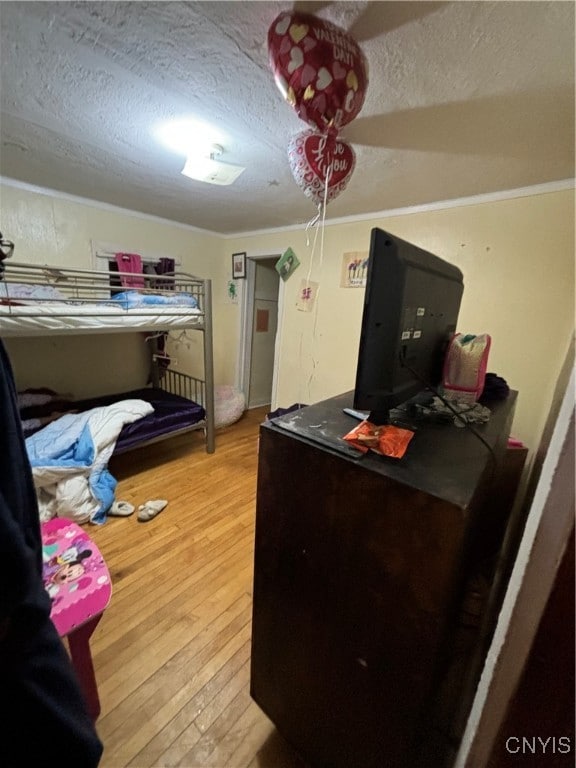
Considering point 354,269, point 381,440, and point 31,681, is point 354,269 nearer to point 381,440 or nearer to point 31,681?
point 381,440

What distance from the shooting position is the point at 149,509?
1.82 metres

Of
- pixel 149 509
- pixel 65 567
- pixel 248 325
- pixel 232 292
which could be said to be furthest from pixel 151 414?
pixel 232 292

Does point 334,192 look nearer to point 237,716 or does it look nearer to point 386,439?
point 386,439

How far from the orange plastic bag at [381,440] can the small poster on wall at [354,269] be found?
6.71 ft

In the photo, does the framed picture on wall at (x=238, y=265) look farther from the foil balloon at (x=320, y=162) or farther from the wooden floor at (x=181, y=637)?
the wooden floor at (x=181, y=637)

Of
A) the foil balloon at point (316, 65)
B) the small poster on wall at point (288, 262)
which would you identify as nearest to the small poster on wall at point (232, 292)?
the small poster on wall at point (288, 262)

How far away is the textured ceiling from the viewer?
0.79 meters

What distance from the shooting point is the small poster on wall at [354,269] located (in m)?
2.45

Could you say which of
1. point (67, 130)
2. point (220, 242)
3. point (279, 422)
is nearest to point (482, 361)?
point (279, 422)

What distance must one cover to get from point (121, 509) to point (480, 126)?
2.66m

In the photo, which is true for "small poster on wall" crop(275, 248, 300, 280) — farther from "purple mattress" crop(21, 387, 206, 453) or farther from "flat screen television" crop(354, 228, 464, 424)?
"flat screen television" crop(354, 228, 464, 424)

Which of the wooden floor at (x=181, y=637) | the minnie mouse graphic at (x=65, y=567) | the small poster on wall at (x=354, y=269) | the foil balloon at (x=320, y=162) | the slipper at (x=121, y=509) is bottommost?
the wooden floor at (x=181, y=637)

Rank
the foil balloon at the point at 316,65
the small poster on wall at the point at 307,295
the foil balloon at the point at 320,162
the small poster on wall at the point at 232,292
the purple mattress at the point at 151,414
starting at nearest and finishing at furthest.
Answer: the foil balloon at the point at 316,65, the foil balloon at the point at 320,162, the purple mattress at the point at 151,414, the small poster on wall at the point at 307,295, the small poster on wall at the point at 232,292

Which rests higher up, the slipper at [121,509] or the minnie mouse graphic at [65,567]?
the minnie mouse graphic at [65,567]
